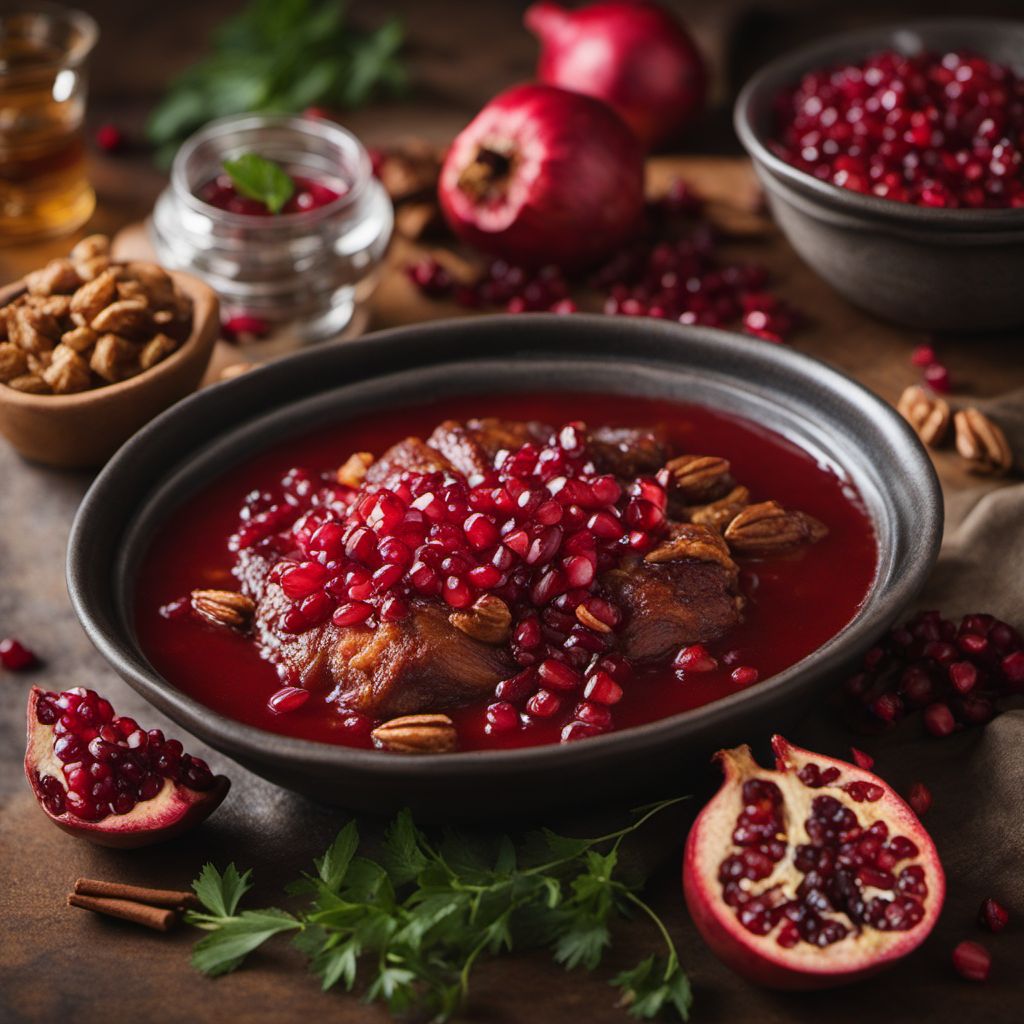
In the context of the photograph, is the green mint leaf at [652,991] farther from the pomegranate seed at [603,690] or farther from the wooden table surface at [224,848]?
the pomegranate seed at [603,690]

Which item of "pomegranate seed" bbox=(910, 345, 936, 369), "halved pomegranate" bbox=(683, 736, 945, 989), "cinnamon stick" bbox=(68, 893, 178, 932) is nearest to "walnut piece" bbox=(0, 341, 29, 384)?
"cinnamon stick" bbox=(68, 893, 178, 932)

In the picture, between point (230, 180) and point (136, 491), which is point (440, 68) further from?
point (136, 491)

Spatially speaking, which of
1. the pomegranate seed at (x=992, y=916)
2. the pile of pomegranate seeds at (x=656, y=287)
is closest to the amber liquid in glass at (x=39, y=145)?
the pile of pomegranate seeds at (x=656, y=287)

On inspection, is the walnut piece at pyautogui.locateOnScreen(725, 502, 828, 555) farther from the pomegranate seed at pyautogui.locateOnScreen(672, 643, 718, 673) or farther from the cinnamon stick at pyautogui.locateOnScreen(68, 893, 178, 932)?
the cinnamon stick at pyautogui.locateOnScreen(68, 893, 178, 932)

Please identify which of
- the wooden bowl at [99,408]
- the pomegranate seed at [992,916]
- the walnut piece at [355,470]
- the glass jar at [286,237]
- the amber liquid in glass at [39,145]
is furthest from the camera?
the amber liquid in glass at [39,145]

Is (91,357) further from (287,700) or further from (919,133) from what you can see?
(919,133)

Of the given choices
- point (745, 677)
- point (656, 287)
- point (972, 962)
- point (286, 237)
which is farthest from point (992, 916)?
point (286, 237)
